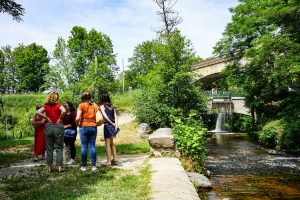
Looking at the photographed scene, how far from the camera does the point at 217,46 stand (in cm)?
2753

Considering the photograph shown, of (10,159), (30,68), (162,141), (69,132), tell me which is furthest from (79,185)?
(30,68)

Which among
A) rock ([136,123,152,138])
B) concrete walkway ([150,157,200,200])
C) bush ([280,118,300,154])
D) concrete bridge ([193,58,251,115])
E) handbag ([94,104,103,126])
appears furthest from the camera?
concrete bridge ([193,58,251,115])

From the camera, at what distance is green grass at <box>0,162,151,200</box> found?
5.47 meters

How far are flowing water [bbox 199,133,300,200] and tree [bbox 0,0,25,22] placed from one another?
8.64m

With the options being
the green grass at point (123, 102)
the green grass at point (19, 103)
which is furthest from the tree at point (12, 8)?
the green grass at point (19, 103)

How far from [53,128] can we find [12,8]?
6062 millimetres

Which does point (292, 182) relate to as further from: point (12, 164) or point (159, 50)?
point (159, 50)

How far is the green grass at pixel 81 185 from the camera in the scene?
5.47m

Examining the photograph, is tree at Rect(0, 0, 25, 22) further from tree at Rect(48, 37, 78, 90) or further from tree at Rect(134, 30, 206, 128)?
tree at Rect(48, 37, 78, 90)

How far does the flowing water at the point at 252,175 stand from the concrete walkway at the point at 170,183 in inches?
49.8

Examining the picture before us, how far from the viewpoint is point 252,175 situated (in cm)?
1152

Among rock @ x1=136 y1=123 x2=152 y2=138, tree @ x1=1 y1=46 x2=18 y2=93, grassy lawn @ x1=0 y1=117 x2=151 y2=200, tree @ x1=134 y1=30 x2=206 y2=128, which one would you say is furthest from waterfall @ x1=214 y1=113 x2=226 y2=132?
tree @ x1=1 y1=46 x2=18 y2=93

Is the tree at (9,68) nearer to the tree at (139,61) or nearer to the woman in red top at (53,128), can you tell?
the tree at (139,61)

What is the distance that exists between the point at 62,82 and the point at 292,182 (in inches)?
917
